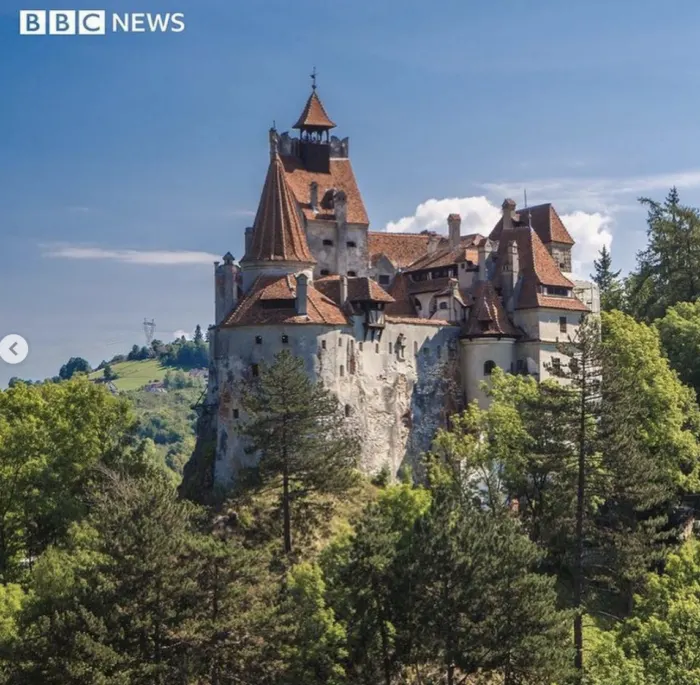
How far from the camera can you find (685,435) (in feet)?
252

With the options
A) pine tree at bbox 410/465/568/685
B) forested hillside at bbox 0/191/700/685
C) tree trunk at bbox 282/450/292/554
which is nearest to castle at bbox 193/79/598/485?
forested hillside at bbox 0/191/700/685

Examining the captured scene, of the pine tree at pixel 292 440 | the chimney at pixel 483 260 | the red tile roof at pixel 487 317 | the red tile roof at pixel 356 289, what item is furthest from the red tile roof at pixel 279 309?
the chimney at pixel 483 260

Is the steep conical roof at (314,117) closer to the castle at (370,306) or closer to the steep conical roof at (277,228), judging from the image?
the castle at (370,306)

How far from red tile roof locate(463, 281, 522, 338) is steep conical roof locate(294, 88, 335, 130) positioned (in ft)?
59.3

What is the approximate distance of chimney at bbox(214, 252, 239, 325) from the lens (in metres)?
79.1

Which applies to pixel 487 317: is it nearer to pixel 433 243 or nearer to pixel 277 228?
pixel 433 243

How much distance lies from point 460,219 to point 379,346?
15846 millimetres

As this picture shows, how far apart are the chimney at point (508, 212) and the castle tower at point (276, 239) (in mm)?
17834

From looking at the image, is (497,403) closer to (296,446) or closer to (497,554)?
(296,446)

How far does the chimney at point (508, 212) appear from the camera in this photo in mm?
89625

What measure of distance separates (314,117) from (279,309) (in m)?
22.1

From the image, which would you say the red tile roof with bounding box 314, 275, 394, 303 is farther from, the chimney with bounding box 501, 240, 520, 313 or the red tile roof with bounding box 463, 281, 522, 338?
the chimney with bounding box 501, 240, 520, 313

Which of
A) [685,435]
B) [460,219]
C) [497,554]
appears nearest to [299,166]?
[460,219]

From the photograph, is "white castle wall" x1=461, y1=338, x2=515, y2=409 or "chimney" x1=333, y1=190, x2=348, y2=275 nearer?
"white castle wall" x1=461, y1=338, x2=515, y2=409
